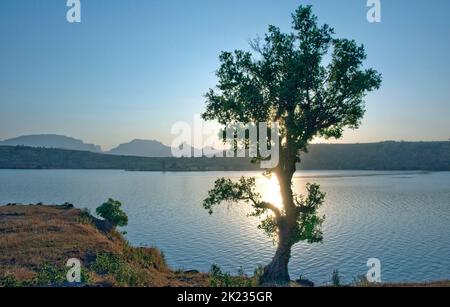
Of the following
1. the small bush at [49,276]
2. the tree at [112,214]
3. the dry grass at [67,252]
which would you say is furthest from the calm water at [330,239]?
the small bush at [49,276]

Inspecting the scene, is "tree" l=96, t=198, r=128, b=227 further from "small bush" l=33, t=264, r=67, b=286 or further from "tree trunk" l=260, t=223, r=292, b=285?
"tree trunk" l=260, t=223, r=292, b=285

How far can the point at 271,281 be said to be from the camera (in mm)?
34531

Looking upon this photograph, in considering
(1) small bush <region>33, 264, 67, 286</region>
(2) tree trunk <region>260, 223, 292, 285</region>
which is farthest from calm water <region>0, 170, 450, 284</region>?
(1) small bush <region>33, 264, 67, 286</region>

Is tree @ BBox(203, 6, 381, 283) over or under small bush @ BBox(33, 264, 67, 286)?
over

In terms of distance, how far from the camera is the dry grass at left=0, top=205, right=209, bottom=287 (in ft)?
97.1

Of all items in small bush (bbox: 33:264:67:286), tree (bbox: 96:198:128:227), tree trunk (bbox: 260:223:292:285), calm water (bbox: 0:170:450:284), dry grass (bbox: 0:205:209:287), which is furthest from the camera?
tree (bbox: 96:198:128:227)

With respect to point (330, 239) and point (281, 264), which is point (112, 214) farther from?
point (330, 239)

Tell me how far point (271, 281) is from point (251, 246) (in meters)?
31.9

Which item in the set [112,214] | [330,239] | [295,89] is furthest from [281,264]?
[330,239]

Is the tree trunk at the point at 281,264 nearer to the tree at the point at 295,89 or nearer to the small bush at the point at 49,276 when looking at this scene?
the tree at the point at 295,89

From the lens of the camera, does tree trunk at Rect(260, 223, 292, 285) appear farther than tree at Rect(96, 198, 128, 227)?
No

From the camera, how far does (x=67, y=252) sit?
35.6 m
